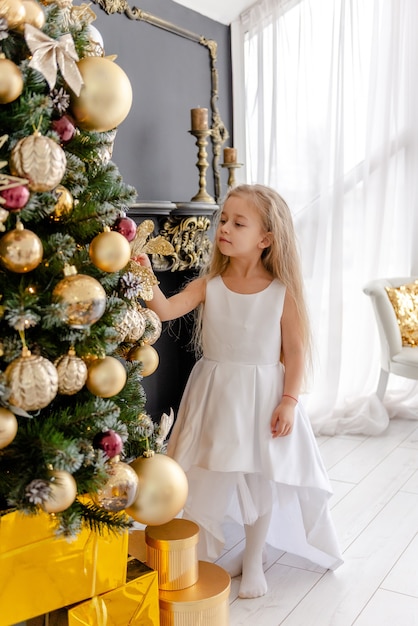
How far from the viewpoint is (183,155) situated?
306 cm

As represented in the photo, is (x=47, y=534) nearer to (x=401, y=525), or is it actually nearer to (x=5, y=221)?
(x=5, y=221)

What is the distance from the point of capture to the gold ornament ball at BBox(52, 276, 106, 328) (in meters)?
1.08

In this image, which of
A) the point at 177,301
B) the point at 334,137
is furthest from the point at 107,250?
the point at 334,137

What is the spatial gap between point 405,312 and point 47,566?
8.04 ft

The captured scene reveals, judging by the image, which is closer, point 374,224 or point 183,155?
point 183,155

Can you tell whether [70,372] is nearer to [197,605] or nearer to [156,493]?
[156,493]

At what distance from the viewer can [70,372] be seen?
112cm

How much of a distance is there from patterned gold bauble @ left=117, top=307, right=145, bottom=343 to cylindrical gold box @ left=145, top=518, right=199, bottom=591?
18.2 inches

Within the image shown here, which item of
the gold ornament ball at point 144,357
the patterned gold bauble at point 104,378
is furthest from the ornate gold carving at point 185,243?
the patterned gold bauble at point 104,378

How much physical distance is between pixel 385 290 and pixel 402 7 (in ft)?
4.60

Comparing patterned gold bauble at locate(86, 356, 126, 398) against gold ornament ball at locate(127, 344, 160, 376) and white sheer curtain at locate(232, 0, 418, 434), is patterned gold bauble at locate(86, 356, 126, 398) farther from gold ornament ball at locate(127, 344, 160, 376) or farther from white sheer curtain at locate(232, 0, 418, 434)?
white sheer curtain at locate(232, 0, 418, 434)

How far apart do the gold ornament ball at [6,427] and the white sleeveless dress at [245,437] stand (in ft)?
3.27

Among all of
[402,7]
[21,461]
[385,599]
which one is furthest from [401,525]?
[402,7]

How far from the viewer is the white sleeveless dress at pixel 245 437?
6.51 feet
